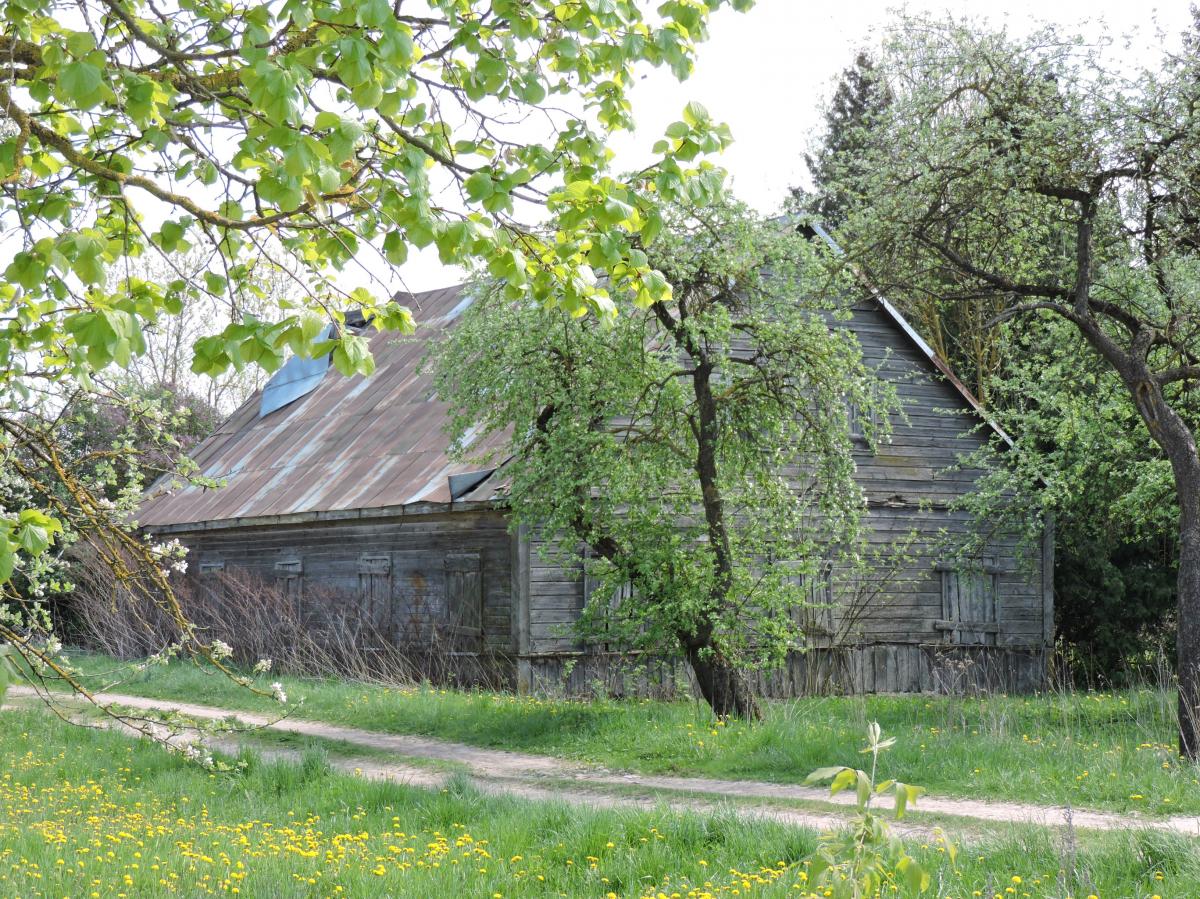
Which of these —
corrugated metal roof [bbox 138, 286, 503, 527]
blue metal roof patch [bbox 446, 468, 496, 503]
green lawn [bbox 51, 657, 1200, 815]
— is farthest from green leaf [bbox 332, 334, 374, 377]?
blue metal roof patch [bbox 446, 468, 496, 503]

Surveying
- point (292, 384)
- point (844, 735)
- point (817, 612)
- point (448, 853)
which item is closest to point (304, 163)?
point (448, 853)

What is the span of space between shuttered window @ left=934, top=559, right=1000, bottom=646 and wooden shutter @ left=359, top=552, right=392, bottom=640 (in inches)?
369

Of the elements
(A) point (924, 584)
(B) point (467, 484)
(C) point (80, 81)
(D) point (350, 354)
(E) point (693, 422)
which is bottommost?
(A) point (924, 584)

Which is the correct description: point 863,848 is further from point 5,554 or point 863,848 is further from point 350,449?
point 350,449

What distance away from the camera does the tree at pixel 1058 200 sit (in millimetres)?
12789

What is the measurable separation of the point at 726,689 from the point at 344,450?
11.4m

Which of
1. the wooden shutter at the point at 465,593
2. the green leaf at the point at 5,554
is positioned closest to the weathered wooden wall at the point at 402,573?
the wooden shutter at the point at 465,593

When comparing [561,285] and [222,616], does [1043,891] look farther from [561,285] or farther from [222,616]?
[222,616]

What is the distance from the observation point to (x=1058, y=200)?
557 inches

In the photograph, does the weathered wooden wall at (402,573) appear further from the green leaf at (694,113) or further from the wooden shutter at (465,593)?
the green leaf at (694,113)

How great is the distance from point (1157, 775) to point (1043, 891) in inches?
171

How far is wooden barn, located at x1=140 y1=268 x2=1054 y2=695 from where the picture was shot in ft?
60.8

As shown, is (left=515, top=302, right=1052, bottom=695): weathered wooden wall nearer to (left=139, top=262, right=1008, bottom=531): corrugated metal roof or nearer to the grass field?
(left=139, top=262, right=1008, bottom=531): corrugated metal roof

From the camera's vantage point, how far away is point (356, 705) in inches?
632
